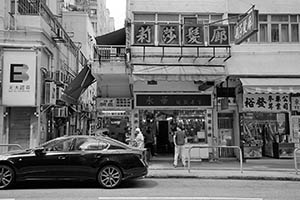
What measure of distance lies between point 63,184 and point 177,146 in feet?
18.2

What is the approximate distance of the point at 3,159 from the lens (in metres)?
9.20

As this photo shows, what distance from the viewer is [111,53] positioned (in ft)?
52.6

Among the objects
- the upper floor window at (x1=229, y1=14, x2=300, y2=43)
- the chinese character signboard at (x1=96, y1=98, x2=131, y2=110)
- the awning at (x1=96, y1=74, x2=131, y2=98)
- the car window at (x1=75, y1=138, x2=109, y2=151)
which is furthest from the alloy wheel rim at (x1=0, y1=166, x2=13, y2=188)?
the upper floor window at (x1=229, y1=14, x2=300, y2=43)

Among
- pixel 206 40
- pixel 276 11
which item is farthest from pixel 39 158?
pixel 276 11

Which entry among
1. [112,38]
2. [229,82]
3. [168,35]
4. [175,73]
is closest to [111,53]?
[112,38]

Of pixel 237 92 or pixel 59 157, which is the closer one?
pixel 59 157

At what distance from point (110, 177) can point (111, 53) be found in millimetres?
7969

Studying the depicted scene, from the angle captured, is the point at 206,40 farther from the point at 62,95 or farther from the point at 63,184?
the point at 63,184

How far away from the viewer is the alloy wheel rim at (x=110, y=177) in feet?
30.6

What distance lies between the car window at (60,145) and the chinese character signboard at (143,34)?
19.4 ft

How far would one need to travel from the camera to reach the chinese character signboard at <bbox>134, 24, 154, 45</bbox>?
46.1 feet

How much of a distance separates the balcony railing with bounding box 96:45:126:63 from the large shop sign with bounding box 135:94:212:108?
1941 millimetres

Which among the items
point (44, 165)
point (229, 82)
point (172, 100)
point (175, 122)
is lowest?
point (44, 165)

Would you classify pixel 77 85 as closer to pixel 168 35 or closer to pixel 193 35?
pixel 168 35
